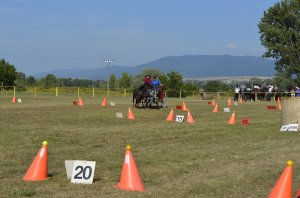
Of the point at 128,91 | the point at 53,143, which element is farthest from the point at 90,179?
the point at 128,91

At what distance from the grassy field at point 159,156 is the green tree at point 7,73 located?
66.6 meters

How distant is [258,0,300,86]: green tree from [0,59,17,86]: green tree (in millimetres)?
40251

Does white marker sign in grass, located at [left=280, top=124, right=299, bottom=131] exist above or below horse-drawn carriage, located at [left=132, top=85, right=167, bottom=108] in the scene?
below

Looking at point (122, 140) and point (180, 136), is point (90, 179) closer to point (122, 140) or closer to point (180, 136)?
point (122, 140)

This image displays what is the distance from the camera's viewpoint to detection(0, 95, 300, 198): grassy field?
8.20m

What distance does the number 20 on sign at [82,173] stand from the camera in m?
8.38

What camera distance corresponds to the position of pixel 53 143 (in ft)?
44.7

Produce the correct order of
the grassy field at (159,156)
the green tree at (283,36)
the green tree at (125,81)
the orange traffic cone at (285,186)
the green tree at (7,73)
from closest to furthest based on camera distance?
the orange traffic cone at (285,186) → the grassy field at (159,156) → the green tree at (283,36) → the green tree at (7,73) → the green tree at (125,81)

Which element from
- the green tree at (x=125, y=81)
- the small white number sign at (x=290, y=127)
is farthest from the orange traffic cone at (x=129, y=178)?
the green tree at (x=125, y=81)

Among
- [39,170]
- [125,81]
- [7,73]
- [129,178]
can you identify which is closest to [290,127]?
[129,178]

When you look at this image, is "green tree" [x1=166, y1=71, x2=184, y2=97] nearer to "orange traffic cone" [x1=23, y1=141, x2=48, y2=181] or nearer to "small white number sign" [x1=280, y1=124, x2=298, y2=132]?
"small white number sign" [x1=280, y1=124, x2=298, y2=132]

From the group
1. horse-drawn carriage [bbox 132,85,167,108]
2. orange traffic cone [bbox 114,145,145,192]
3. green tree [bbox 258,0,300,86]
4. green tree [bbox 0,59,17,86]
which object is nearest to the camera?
orange traffic cone [bbox 114,145,145,192]

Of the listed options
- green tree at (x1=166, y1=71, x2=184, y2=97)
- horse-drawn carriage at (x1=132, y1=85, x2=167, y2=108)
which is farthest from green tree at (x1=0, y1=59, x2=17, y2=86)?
horse-drawn carriage at (x1=132, y1=85, x2=167, y2=108)

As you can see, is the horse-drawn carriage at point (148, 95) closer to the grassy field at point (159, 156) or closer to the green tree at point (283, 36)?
the grassy field at point (159, 156)
